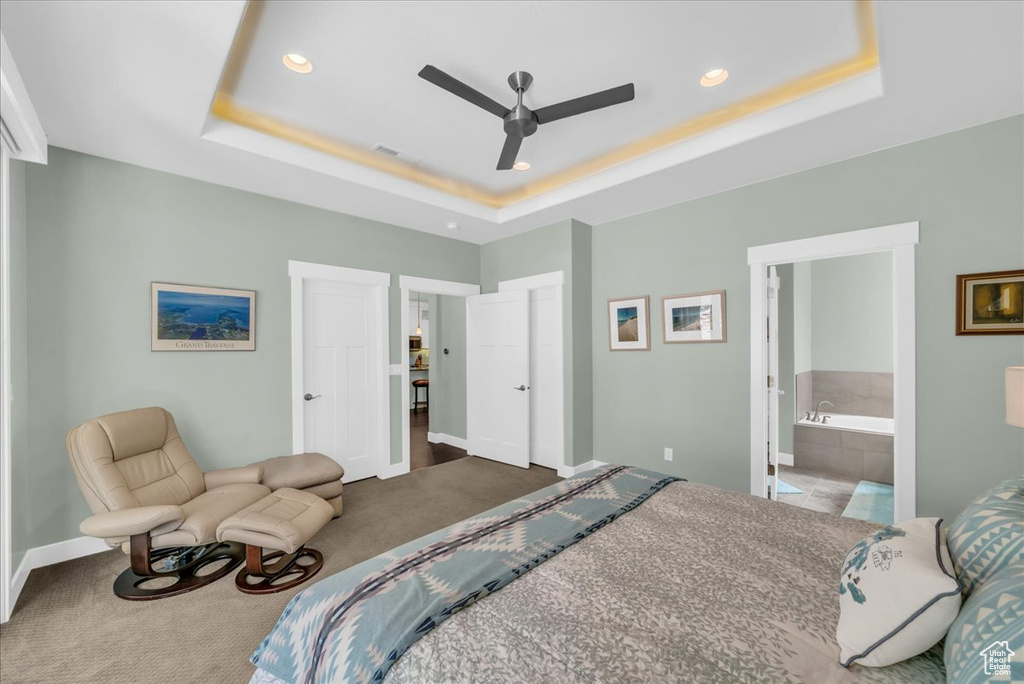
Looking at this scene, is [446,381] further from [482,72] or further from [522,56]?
[522,56]

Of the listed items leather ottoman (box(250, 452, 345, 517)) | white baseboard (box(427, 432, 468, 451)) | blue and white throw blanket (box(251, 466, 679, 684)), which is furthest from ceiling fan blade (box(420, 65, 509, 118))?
white baseboard (box(427, 432, 468, 451))

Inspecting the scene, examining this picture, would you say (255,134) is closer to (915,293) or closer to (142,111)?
(142,111)

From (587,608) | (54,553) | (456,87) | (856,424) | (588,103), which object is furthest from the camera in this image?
(856,424)

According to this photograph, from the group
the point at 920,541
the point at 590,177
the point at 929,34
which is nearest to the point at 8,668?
the point at 920,541

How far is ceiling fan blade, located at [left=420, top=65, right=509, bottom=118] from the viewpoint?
1978 millimetres

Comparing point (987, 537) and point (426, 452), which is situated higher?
point (987, 537)

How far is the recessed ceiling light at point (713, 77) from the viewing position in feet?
7.92

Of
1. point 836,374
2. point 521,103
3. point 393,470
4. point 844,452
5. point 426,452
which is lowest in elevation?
point 426,452

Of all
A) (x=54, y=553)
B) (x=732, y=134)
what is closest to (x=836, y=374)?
(x=732, y=134)

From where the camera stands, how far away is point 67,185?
2.81m

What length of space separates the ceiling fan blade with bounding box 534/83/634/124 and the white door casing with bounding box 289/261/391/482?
264 centimetres

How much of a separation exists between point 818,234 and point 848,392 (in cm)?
291

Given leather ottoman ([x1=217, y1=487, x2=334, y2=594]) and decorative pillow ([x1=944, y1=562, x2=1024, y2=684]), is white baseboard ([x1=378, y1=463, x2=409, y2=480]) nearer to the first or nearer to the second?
leather ottoman ([x1=217, y1=487, x2=334, y2=594])

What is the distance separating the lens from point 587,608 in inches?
49.6
